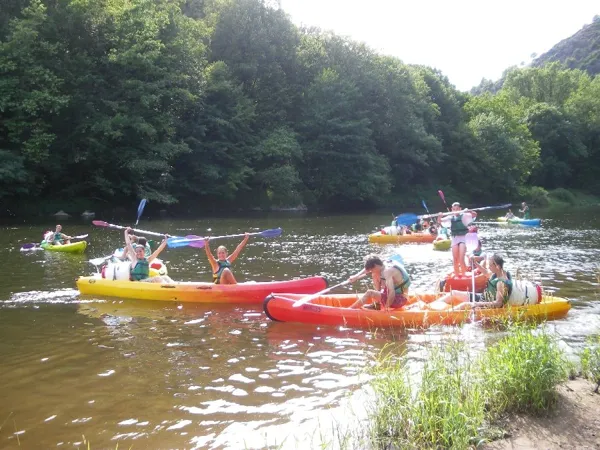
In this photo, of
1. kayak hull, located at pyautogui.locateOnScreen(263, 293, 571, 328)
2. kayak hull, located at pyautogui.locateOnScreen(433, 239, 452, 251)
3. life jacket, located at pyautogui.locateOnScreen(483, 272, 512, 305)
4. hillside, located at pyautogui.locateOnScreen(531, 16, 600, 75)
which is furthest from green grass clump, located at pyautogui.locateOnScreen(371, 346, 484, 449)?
hillside, located at pyautogui.locateOnScreen(531, 16, 600, 75)

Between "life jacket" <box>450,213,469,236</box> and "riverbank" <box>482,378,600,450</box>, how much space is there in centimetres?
687

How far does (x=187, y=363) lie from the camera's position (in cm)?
641

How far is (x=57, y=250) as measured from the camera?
1567cm

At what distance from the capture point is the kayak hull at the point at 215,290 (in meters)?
9.61

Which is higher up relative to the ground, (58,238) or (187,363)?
(58,238)

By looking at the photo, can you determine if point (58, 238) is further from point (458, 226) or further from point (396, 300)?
point (396, 300)

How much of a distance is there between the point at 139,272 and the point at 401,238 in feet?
36.9

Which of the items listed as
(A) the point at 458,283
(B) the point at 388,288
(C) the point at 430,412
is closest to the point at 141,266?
(B) the point at 388,288

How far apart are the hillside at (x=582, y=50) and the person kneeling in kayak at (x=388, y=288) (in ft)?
357

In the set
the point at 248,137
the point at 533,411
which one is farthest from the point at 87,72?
the point at 533,411

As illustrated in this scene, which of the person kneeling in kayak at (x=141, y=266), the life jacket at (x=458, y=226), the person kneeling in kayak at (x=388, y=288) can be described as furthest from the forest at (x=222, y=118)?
the person kneeling in kayak at (x=388, y=288)

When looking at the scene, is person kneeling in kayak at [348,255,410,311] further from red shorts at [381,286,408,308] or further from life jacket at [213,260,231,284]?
life jacket at [213,260,231,284]

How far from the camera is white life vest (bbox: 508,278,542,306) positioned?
795 cm

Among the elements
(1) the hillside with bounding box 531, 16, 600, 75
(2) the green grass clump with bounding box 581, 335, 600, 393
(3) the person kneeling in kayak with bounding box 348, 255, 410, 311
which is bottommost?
(2) the green grass clump with bounding box 581, 335, 600, 393
